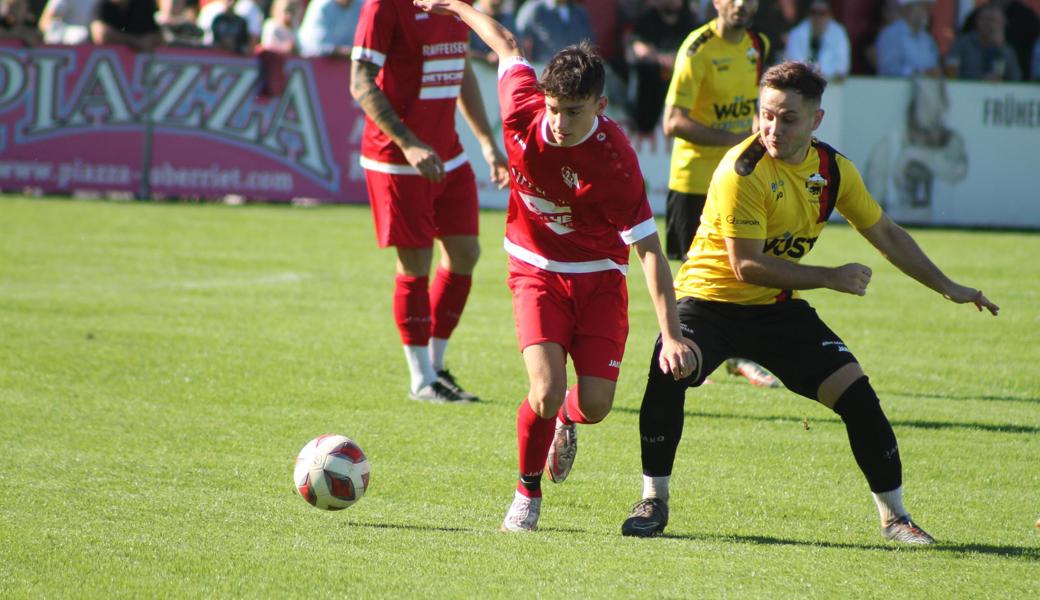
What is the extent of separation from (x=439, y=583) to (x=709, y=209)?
209 centimetres

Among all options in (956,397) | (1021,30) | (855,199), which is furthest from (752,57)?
(1021,30)

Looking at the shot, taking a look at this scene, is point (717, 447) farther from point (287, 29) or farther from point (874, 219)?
point (287, 29)

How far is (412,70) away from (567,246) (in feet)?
8.53

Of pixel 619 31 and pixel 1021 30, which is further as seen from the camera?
pixel 1021 30

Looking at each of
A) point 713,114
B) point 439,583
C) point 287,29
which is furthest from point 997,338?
point 287,29

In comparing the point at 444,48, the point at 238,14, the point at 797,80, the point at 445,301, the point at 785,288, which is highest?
the point at 797,80

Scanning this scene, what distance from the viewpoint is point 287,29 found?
17969 mm

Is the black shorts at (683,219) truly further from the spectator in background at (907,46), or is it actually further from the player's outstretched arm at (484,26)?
the spectator in background at (907,46)

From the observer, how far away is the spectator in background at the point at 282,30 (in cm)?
1783

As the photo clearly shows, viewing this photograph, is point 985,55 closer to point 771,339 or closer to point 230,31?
point 230,31

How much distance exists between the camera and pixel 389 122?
7543mm

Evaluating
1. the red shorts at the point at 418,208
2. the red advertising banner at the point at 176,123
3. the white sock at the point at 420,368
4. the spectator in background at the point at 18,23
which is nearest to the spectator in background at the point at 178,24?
the red advertising banner at the point at 176,123

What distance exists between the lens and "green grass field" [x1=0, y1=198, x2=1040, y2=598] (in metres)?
4.78

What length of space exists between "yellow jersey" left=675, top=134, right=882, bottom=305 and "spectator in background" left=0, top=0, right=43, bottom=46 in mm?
13053
